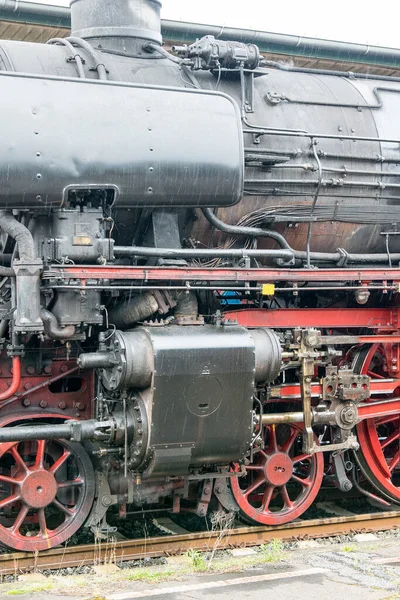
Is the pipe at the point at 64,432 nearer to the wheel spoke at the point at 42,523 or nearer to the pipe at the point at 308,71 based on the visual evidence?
the wheel spoke at the point at 42,523

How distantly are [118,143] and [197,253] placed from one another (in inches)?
43.2

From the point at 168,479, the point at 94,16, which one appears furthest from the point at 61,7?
the point at 168,479

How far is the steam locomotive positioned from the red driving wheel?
17 millimetres

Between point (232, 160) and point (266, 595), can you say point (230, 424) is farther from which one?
point (232, 160)

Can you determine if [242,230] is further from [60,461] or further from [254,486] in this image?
[60,461]

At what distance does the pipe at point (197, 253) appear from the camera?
659 cm

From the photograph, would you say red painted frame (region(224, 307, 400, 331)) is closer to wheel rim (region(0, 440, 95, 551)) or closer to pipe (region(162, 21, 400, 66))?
wheel rim (region(0, 440, 95, 551))

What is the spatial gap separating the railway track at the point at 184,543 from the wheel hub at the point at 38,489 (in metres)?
0.40

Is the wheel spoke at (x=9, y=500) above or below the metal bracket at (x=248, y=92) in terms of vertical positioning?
below

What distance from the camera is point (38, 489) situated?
22.1 feet

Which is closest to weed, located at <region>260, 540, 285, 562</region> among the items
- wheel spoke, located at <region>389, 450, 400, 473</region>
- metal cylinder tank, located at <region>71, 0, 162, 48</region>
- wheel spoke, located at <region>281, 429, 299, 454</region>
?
wheel spoke, located at <region>281, 429, 299, 454</region>

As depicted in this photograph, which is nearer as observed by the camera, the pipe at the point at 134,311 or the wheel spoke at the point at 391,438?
the pipe at the point at 134,311

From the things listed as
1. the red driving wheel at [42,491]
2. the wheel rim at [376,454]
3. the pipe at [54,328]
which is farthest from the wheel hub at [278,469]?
the pipe at [54,328]

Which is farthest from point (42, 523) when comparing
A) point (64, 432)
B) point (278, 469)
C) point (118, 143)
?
point (118, 143)
